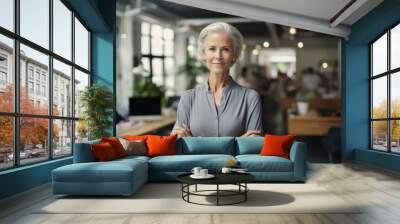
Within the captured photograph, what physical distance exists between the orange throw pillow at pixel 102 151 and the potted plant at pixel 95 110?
1.95 m

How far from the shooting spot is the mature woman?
25.2 ft

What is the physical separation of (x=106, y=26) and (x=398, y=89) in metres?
5.61

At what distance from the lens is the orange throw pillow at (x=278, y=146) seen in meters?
→ 6.52

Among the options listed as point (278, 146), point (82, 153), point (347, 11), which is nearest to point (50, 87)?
point (82, 153)

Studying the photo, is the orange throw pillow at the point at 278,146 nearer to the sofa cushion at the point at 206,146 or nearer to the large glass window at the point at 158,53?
the sofa cushion at the point at 206,146

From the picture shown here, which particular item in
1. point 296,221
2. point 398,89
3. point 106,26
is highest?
point 106,26

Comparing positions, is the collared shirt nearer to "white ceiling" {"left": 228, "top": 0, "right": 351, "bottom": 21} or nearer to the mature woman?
the mature woman

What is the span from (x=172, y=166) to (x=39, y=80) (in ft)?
7.34

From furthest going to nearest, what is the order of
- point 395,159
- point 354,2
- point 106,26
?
1. point 106,26
2. point 395,159
3. point 354,2

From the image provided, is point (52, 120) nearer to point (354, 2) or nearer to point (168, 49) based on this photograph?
point (354, 2)

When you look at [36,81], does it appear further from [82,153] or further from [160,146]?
[160,146]

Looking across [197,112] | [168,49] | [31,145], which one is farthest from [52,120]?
[168,49]

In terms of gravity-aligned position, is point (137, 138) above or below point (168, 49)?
below

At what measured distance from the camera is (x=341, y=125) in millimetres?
9906
